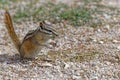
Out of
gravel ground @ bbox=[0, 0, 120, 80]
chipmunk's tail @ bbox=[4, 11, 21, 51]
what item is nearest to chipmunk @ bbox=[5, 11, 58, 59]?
chipmunk's tail @ bbox=[4, 11, 21, 51]

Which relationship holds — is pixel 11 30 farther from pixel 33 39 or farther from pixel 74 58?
pixel 74 58

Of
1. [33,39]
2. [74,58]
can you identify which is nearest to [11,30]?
[33,39]

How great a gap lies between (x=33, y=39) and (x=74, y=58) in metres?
0.75

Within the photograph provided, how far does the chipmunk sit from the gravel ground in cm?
17

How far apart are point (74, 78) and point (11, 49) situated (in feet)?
4.81

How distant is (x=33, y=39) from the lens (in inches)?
261

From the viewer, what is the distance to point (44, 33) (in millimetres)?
6504

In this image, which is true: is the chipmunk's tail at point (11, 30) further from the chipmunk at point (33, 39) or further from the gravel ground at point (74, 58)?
the gravel ground at point (74, 58)

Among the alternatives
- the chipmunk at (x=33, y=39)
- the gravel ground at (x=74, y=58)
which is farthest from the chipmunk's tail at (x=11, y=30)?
the gravel ground at (x=74, y=58)

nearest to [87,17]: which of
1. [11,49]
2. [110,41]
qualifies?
[110,41]

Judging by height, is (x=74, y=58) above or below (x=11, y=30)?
below

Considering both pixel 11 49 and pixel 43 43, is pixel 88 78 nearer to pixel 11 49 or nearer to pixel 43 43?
pixel 43 43

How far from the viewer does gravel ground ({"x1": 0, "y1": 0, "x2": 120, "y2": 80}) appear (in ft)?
21.2

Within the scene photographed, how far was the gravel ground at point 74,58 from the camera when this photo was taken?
6.47m
